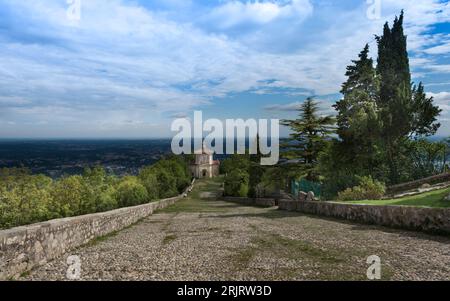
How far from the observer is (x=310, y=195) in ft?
73.2

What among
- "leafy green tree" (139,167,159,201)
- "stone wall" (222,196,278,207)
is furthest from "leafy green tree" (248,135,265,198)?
"leafy green tree" (139,167,159,201)

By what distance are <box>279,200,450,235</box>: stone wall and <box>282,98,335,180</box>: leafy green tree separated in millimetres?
13868

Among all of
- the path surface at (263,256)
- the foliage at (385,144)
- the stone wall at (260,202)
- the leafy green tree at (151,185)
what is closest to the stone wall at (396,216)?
the path surface at (263,256)

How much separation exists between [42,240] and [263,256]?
14.0 ft

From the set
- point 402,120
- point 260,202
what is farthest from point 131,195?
point 402,120

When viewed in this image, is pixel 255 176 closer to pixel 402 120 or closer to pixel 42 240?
pixel 402 120

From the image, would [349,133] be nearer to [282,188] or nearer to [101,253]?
[282,188]

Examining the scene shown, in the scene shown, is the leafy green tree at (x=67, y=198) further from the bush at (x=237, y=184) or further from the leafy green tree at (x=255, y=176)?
the leafy green tree at (x=255, y=176)

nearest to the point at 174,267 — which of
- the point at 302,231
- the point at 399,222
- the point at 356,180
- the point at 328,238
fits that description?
the point at 328,238

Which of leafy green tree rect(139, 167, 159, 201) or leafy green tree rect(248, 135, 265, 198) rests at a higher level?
leafy green tree rect(248, 135, 265, 198)

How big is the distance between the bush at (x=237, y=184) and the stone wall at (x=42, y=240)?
35.3 m

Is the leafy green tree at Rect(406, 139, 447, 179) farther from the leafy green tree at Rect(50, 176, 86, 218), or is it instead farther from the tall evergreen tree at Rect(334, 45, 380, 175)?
the leafy green tree at Rect(50, 176, 86, 218)

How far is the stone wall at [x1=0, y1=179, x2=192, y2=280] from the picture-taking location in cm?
559

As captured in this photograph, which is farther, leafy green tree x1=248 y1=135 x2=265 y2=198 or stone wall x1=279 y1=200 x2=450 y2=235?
leafy green tree x1=248 y1=135 x2=265 y2=198
